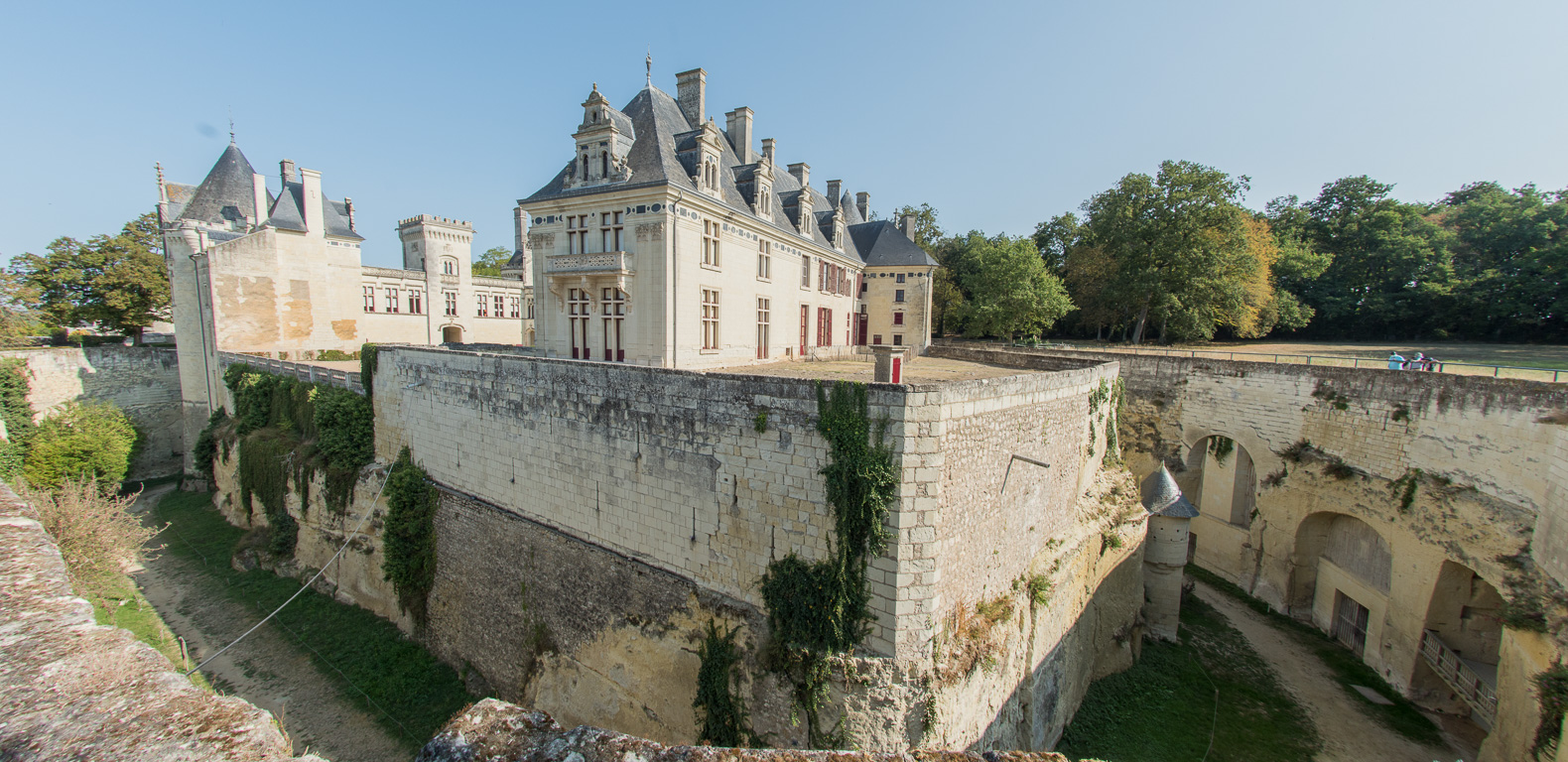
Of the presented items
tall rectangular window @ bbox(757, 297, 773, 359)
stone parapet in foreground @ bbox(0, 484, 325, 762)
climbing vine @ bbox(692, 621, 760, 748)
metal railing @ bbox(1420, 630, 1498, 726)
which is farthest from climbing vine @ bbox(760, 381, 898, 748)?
tall rectangular window @ bbox(757, 297, 773, 359)

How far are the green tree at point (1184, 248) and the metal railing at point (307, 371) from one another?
36.1 metres

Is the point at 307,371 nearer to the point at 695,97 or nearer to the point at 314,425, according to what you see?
the point at 314,425

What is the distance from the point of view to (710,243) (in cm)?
1820

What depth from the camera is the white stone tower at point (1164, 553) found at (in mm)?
14055

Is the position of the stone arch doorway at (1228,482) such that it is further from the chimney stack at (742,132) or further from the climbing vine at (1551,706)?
the chimney stack at (742,132)

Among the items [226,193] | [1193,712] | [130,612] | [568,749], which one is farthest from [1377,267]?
[226,193]

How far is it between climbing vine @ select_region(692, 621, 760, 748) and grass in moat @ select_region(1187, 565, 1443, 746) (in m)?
14.2

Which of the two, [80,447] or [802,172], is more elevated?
[802,172]

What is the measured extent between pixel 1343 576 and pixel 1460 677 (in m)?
3.17

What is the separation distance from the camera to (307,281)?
27672mm

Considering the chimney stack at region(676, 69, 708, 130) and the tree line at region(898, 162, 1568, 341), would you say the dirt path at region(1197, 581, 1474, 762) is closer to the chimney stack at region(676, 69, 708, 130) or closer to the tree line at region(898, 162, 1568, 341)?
the tree line at region(898, 162, 1568, 341)

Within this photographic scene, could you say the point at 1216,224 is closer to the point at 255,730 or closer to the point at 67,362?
the point at 255,730

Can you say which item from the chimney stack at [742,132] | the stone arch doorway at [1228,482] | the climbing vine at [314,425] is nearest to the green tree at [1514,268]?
the stone arch doorway at [1228,482]

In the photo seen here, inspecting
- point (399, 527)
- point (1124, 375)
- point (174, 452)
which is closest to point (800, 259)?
point (1124, 375)
